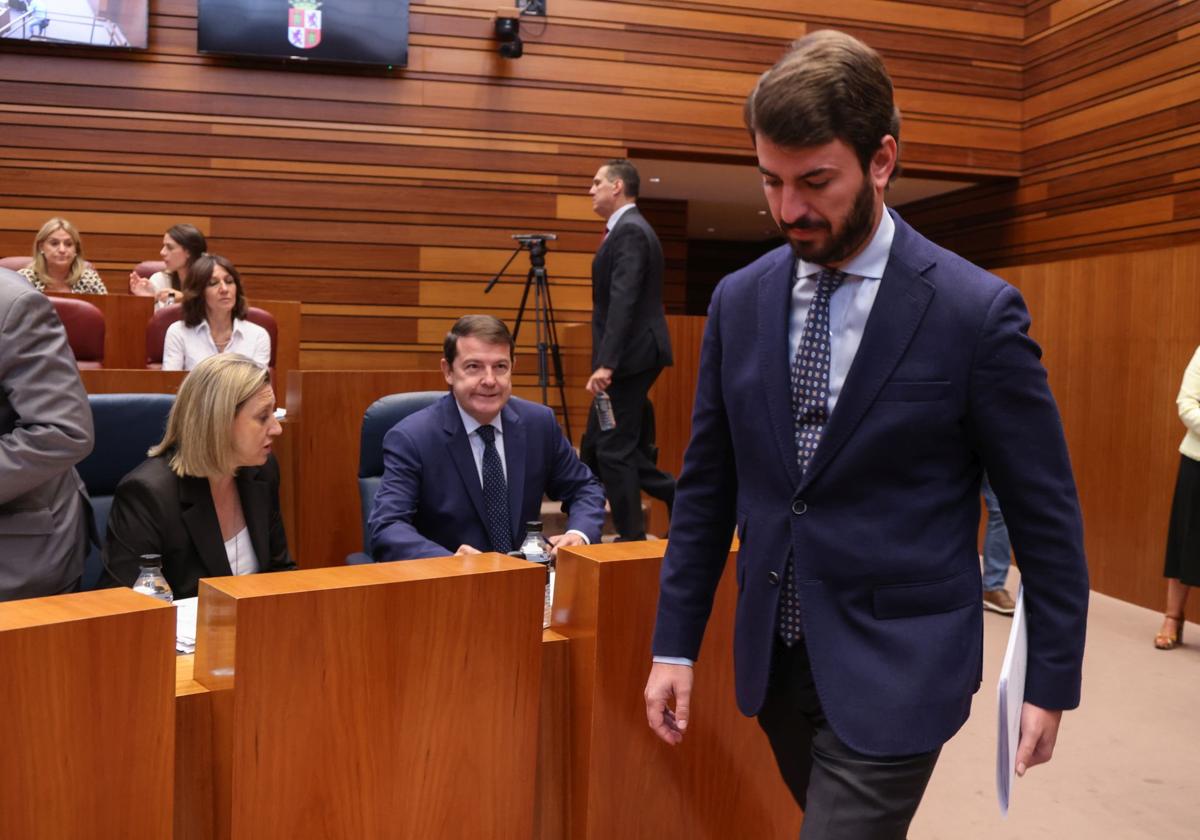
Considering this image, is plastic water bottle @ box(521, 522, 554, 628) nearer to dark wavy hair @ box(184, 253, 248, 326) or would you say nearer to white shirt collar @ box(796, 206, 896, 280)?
white shirt collar @ box(796, 206, 896, 280)

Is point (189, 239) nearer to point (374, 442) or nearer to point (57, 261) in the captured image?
point (57, 261)

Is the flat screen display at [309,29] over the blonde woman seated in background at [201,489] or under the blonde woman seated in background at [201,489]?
over

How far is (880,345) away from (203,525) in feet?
4.91

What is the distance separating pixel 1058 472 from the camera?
3.85 feet

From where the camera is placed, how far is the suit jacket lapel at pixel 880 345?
1.18 metres

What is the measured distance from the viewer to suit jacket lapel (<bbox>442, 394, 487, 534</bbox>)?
2.57 m

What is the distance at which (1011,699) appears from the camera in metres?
1.15

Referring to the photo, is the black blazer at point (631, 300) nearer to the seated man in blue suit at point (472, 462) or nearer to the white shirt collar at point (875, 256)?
the seated man in blue suit at point (472, 462)

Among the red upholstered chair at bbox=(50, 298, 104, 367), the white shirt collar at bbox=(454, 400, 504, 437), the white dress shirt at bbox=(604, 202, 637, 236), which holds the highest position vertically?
the white dress shirt at bbox=(604, 202, 637, 236)

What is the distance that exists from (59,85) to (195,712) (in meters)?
5.46

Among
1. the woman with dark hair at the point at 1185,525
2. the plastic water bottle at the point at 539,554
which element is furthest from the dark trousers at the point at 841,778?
the woman with dark hair at the point at 1185,525

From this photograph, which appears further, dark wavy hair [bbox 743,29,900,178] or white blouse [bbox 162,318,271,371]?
white blouse [bbox 162,318,271,371]

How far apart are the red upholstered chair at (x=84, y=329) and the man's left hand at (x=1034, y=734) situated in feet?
13.0

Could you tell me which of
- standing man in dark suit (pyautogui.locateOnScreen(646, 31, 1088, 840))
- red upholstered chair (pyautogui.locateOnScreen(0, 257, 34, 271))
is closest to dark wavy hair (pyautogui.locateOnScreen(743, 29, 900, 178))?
standing man in dark suit (pyautogui.locateOnScreen(646, 31, 1088, 840))
